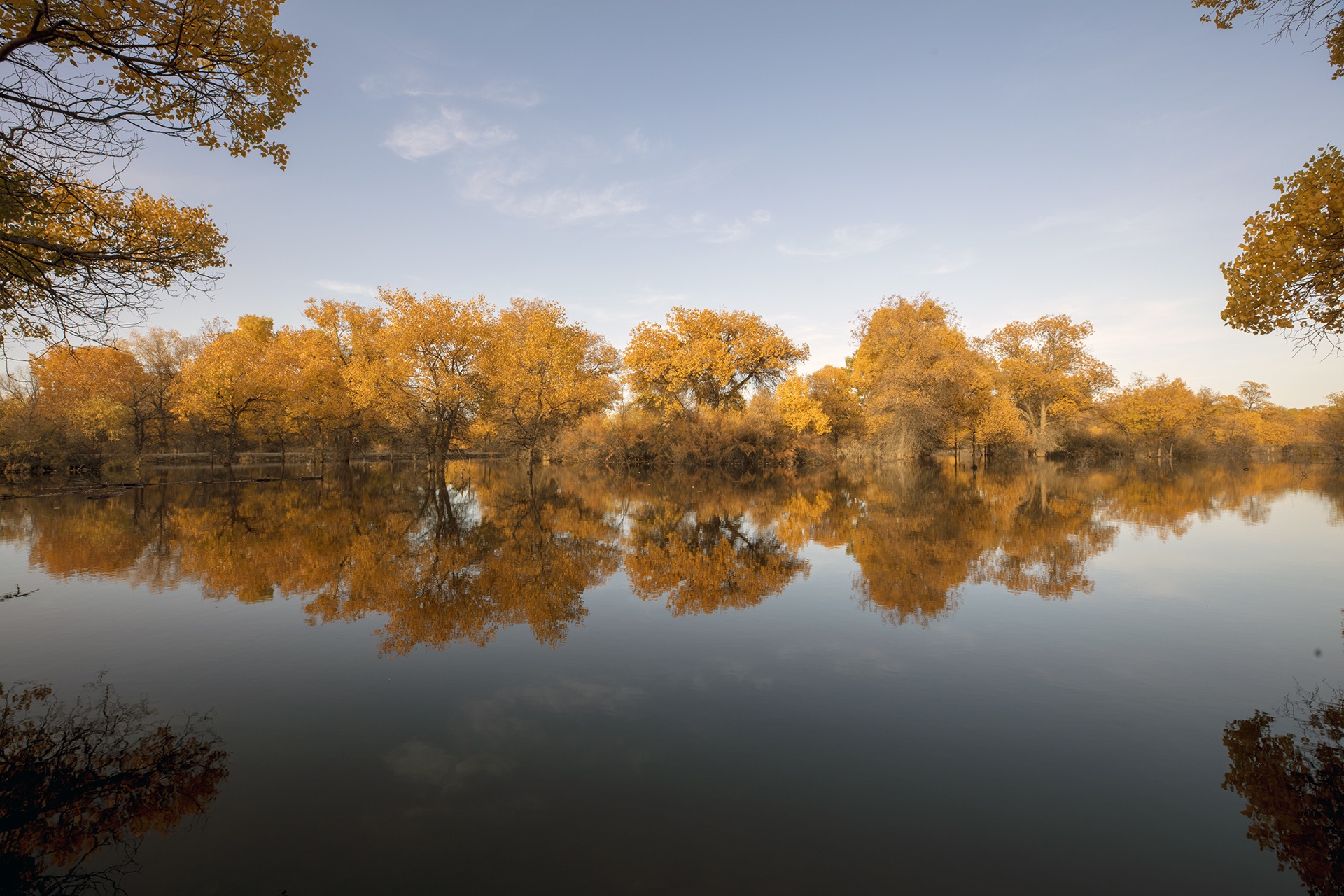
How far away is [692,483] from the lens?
84.6 feet

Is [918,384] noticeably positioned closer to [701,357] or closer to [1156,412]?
[701,357]

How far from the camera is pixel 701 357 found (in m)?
34.3

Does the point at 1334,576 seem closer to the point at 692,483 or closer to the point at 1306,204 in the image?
the point at 1306,204

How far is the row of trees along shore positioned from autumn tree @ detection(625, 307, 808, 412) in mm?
109

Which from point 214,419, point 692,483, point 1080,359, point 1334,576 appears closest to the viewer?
point 1334,576

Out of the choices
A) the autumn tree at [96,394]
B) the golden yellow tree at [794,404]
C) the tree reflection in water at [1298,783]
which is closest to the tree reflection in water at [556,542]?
the tree reflection in water at [1298,783]

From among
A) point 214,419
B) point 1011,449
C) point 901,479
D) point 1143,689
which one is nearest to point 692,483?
point 901,479

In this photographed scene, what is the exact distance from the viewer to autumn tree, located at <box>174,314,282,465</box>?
2994 centimetres

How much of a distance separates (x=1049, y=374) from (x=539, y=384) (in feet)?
123

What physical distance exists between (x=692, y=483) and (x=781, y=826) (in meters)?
22.8

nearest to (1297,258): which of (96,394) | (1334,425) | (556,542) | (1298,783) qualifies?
(1298,783)

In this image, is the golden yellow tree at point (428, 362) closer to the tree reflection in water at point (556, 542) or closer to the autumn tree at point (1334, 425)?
the tree reflection in water at point (556, 542)

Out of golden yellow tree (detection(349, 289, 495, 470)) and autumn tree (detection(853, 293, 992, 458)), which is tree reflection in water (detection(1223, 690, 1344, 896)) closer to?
golden yellow tree (detection(349, 289, 495, 470))

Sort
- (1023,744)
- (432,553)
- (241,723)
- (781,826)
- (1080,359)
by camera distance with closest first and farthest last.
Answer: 1. (781,826)
2. (1023,744)
3. (241,723)
4. (432,553)
5. (1080,359)
